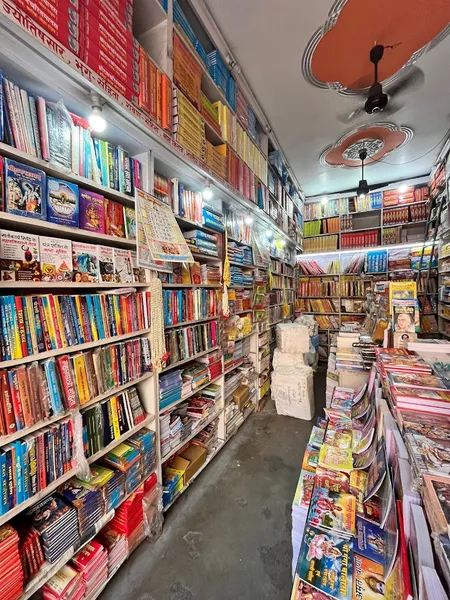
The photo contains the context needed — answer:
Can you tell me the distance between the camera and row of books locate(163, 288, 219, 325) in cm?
154

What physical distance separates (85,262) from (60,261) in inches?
4.2

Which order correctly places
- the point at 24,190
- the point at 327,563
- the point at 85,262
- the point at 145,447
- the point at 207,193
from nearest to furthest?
the point at 327,563 → the point at 24,190 → the point at 85,262 → the point at 145,447 → the point at 207,193

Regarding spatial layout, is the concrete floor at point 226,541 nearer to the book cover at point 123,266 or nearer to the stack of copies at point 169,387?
the stack of copies at point 169,387

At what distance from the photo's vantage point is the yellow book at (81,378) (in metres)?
1.03

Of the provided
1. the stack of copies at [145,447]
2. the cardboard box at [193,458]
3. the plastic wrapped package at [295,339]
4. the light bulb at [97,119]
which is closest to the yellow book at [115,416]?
the stack of copies at [145,447]

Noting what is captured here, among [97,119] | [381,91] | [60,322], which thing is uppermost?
[381,91]

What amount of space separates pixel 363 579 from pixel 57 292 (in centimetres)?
152

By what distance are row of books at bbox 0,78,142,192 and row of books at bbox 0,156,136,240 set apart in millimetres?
16

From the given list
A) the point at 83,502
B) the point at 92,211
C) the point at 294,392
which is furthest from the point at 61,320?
the point at 294,392

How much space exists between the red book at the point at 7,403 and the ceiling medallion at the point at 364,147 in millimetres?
3877

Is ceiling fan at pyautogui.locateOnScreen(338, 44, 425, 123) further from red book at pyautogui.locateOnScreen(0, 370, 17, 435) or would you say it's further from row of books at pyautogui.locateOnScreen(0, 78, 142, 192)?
red book at pyautogui.locateOnScreen(0, 370, 17, 435)

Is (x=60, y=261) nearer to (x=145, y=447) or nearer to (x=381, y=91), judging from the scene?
(x=145, y=447)

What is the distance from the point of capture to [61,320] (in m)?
0.99

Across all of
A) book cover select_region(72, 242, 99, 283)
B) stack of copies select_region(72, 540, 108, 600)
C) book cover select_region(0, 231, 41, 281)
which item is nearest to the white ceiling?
book cover select_region(72, 242, 99, 283)
